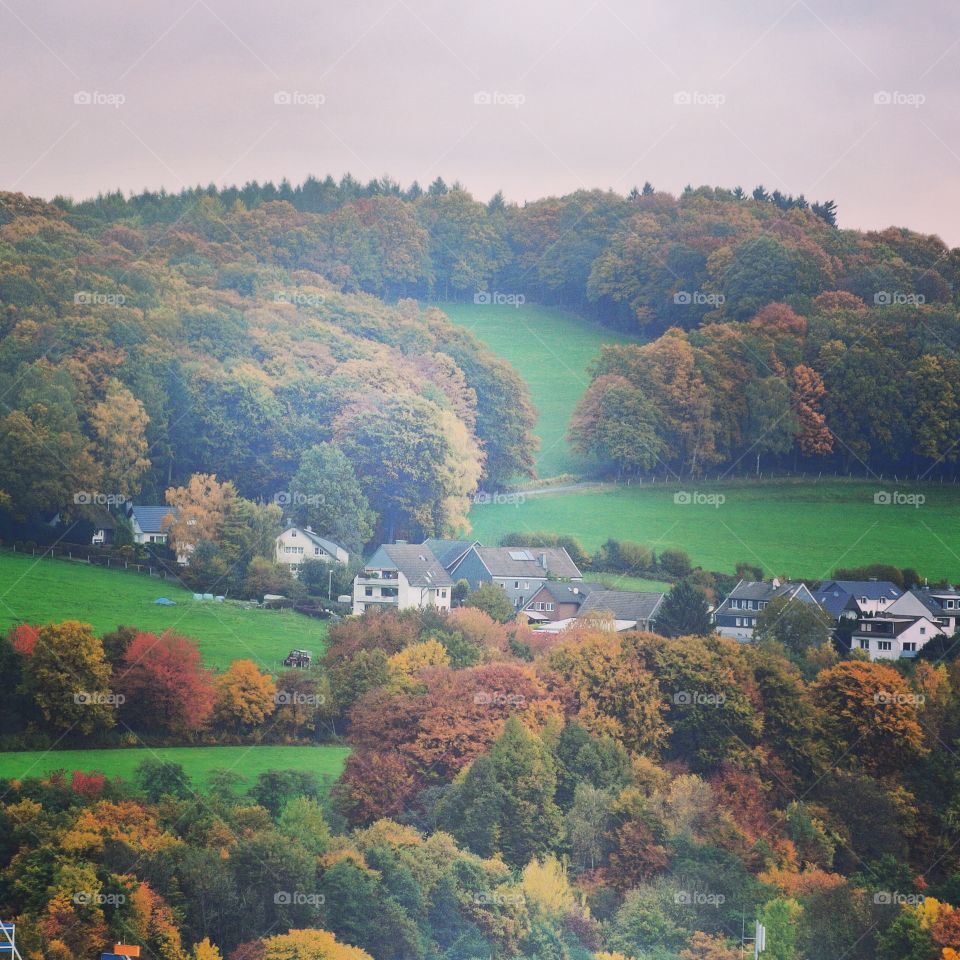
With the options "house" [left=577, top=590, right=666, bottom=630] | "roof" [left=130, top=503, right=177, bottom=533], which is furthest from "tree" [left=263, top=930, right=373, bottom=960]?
"roof" [left=130, top=503, right=177, bottom=533]

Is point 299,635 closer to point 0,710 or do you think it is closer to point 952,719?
point 0,710

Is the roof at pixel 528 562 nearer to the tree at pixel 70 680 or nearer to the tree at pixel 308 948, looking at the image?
the tree at pixel 70 680

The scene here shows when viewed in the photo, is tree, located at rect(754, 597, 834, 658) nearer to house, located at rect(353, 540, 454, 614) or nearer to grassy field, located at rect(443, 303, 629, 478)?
grassy field, located at rect(443, 303, 629, 478)

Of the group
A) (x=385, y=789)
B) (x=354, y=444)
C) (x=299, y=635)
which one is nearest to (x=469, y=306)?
(x=354, y=444)

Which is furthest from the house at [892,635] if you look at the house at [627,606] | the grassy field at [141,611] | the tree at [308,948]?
the tree at [308,948]

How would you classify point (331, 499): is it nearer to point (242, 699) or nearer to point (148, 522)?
point (148, 522)

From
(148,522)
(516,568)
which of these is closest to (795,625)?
(516,568)
